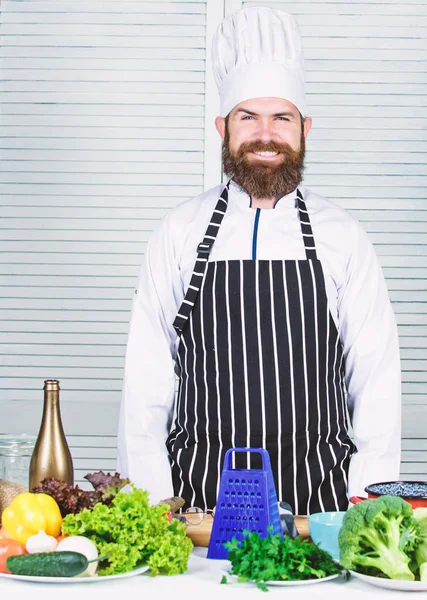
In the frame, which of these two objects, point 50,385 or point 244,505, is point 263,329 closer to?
point 50,385

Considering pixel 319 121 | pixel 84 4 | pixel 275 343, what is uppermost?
pixel 84 4

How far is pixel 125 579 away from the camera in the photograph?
4.95 feet

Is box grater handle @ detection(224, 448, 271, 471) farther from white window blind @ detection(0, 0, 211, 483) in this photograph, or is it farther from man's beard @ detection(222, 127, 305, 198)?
white window blind @ detection(0, 0, 211, 483)

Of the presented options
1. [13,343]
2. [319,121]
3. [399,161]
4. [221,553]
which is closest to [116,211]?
[13,343]

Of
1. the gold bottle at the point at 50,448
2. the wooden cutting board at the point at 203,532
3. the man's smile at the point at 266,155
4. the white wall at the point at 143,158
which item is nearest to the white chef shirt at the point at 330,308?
the man's smile at the point at 266,155

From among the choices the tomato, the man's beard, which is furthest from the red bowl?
the man's beard

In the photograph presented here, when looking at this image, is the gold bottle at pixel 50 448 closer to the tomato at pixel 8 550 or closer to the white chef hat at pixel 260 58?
the tomato at pixel 8 550

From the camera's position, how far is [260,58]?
2.73 metres

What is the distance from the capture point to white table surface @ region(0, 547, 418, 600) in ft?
4.65

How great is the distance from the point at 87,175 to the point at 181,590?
2.45m

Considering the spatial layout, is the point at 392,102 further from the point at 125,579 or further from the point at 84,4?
the point at 125,579

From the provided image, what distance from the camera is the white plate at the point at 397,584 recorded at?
4.69ft

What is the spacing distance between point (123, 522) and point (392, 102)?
2580 millimetres

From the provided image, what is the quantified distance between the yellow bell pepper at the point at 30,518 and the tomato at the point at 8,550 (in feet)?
0.04
